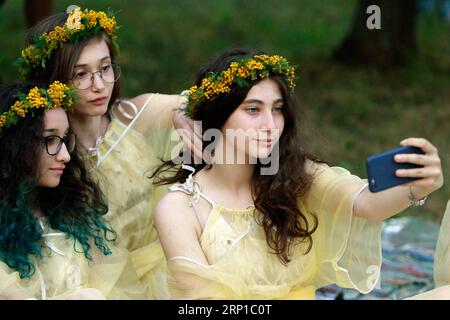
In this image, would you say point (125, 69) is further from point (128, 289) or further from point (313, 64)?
Answer: point (128, 289)

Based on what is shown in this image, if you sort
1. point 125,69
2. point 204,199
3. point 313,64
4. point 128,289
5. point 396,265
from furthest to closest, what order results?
1. point 313,64
2. point 125,69
3. point 396,265
4. point 128,289
5. point 204,199

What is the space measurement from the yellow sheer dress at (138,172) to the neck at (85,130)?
48 millimetres

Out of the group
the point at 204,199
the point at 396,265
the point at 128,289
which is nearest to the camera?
the point at 204,199

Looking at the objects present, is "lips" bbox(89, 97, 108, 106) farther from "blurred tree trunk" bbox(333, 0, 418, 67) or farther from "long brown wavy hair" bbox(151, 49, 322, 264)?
"blurred tree trunk" bbox(333, 0, 418, 67)

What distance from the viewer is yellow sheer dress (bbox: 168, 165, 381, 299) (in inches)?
145

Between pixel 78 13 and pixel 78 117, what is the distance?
1.81ft

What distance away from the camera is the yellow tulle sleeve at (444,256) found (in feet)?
12.3

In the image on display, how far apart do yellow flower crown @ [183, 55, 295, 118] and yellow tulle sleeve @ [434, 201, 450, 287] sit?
0.95 meters

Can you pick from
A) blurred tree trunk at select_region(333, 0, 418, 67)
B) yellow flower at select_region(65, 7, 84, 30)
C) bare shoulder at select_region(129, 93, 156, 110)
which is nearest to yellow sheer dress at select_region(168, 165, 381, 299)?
bare shoulder at select_region(129, 93, 156, 110)

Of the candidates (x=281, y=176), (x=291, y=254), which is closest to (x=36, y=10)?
(x=281, y=176)

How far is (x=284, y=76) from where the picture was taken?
3928mm

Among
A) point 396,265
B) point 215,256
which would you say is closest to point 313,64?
point 396,265

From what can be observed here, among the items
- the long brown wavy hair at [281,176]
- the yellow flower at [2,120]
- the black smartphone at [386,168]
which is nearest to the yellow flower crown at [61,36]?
the yellow flower at [2,120]
